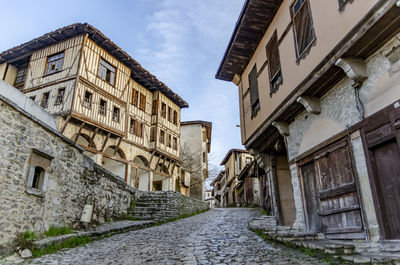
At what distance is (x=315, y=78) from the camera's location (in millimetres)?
5695

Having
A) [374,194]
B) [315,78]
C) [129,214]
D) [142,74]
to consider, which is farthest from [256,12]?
[142,74]

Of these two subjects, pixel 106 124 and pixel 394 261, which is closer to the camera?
pixel 394 261

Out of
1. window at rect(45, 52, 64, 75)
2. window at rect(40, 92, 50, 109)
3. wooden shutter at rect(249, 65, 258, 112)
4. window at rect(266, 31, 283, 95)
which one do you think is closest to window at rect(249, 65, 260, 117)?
wooden shutter at rect(249, 65, 258, 112)

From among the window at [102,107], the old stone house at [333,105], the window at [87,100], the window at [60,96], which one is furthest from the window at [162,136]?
the old stone house at [333,105]

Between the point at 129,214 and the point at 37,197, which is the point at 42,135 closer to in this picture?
→ the point at 37,197

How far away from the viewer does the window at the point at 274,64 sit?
26.2 ft

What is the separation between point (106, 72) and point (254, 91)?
11.9 metres

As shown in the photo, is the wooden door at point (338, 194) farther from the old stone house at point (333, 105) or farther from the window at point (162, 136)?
the window at point (162, 136)

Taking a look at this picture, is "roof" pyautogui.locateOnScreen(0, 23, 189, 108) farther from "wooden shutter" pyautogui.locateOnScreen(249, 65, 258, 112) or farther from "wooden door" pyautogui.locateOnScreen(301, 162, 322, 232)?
"wooden door" pyautogui.locateOnScreen(301, 162, 322, 232)

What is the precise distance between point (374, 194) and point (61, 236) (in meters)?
6.79

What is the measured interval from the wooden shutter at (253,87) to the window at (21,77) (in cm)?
1589

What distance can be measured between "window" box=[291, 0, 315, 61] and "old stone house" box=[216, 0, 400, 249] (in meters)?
0.03

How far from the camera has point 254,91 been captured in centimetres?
988

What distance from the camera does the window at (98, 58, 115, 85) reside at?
1798 cm
